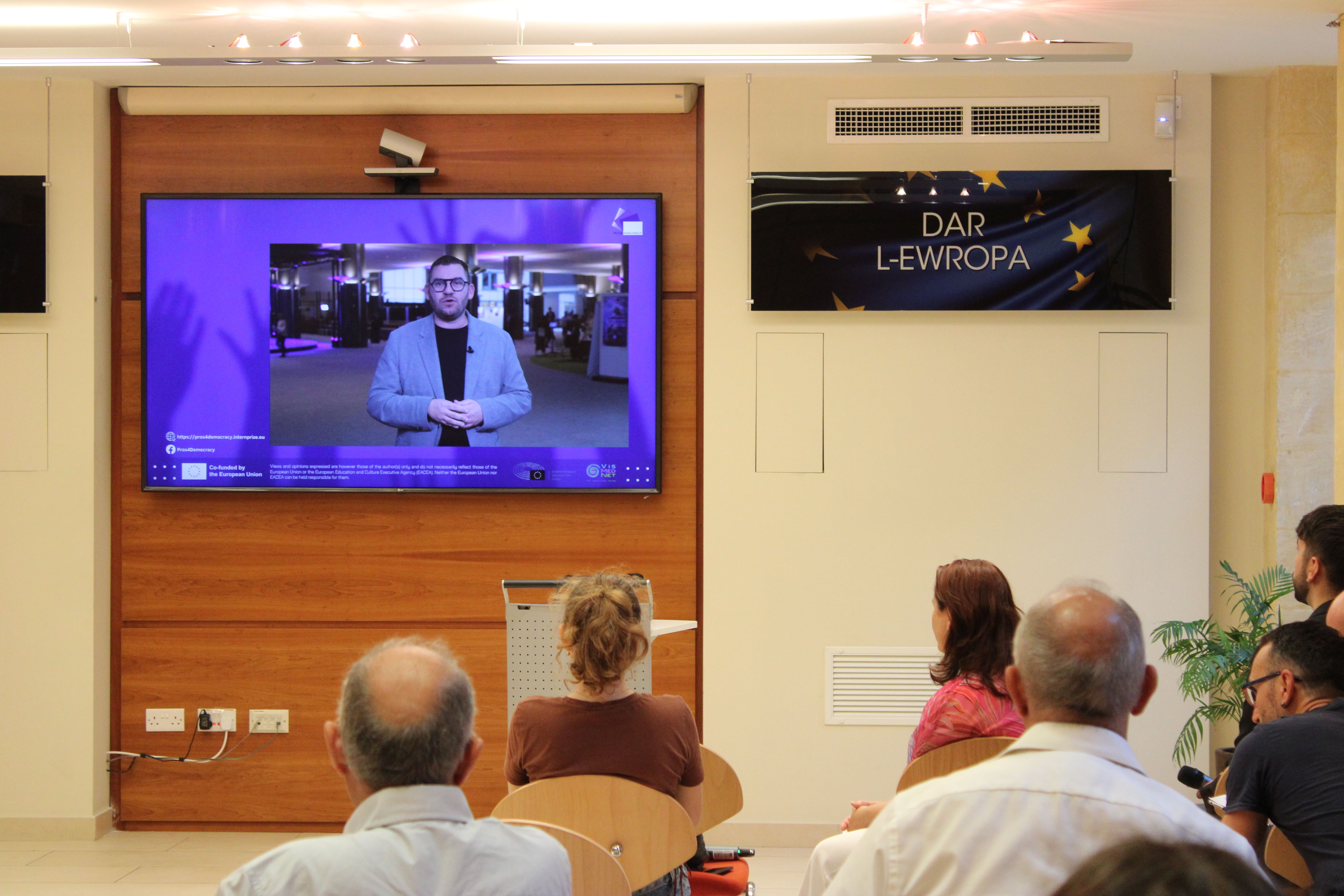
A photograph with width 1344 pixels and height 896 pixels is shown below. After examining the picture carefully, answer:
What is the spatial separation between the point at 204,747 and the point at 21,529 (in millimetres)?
1227

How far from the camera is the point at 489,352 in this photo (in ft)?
15.2

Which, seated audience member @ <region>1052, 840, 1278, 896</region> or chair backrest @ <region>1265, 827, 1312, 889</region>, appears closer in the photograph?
seated audience member @ <region>1052, 840, 1278, 896</region>

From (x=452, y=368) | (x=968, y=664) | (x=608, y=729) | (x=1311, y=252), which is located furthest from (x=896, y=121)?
(x=608, y=729)

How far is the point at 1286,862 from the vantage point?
2.16 m

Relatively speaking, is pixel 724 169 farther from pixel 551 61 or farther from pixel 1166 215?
pixel 1166 215

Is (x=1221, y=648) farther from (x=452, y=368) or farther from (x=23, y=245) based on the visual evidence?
(x=23, y=245)

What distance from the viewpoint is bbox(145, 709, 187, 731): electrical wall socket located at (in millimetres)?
4684

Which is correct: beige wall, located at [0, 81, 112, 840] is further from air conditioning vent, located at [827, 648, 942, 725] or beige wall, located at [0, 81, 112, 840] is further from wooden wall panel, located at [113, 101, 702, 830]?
air conditioning vent, located at [827, 648, 942, 725]

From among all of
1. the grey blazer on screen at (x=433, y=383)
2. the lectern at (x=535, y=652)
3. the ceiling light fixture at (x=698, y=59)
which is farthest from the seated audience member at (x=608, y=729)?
the grey blazer on screen at (x=433, y=383)

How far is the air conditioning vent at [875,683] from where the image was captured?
4566 millimetres

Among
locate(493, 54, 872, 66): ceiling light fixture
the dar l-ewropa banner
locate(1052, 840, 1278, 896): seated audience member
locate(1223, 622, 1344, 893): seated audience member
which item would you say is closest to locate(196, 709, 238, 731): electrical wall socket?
the dar l-ewropa banner

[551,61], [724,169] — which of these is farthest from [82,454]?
[724,169]

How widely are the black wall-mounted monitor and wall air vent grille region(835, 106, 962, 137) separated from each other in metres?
3.44

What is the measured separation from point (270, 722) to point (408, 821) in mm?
3661
